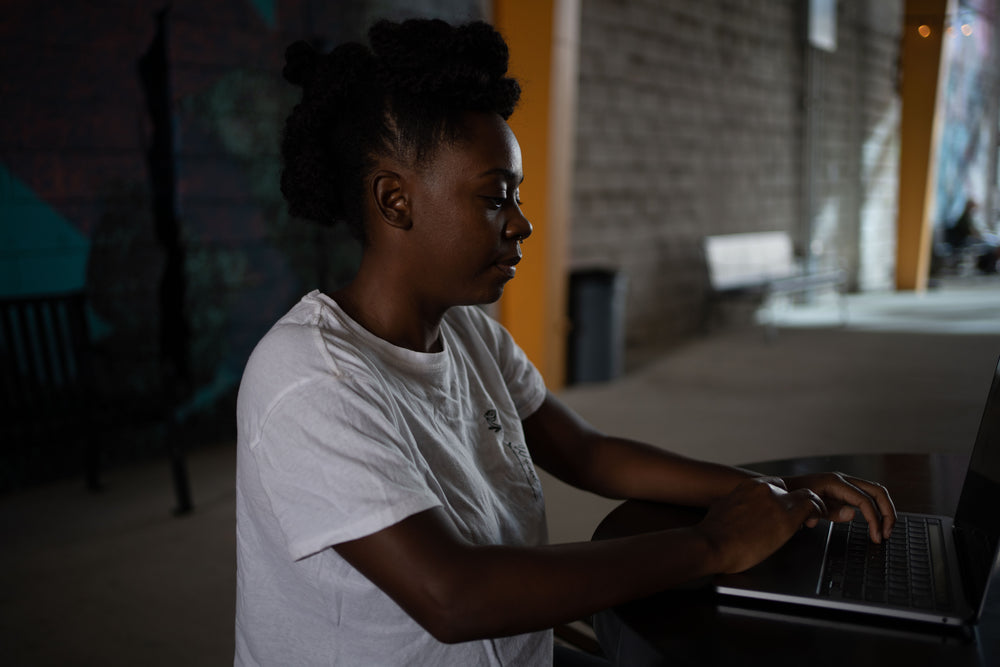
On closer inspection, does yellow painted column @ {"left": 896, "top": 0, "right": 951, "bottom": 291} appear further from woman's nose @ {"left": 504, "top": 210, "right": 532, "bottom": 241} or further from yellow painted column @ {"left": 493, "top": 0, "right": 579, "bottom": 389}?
woman's nose @ {"left": 504, "top": 210, "right": 532, "bottom": 241}

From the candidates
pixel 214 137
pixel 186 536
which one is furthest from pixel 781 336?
pixel 186 536

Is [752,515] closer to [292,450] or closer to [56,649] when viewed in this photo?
[292,450]

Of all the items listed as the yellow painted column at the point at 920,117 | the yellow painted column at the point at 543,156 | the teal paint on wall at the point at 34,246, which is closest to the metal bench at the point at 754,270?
the yellow painted column at the point at 543,156

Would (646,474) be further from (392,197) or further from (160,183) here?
(160,183)

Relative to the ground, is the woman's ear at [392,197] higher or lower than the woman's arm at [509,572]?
higher

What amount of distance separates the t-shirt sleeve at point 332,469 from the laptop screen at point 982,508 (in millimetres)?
589

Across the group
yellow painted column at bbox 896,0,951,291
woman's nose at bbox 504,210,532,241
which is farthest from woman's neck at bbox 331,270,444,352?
yellow painted column at bbox 896,0,951,291

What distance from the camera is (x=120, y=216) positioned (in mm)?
3980

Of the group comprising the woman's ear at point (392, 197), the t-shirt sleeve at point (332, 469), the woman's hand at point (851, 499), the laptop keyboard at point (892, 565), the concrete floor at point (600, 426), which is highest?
the woman's ear at point (392, 197)

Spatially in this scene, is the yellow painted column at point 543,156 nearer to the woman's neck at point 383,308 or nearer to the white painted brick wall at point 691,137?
the white painted brick wall at point 691,137

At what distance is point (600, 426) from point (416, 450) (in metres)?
3.77

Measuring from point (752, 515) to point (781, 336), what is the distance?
276 inches

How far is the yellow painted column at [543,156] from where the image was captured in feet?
15.9

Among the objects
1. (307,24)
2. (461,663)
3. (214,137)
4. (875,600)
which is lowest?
(461,663)
